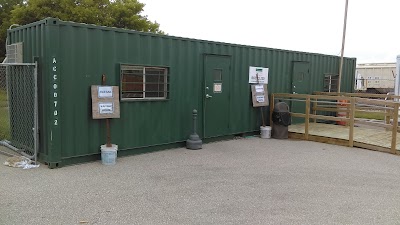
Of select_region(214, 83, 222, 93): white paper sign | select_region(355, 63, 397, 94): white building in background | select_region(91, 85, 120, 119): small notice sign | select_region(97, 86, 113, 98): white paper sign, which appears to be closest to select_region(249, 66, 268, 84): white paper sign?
select_region(214, 83, 222, 93): white paper sign

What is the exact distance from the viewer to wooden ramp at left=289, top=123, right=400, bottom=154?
9.15 metres

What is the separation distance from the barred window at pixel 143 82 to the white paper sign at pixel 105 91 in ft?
1.34

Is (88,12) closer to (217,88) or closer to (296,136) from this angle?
(217,88)

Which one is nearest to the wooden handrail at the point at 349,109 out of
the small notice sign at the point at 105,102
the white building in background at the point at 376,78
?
the small notice sign at the point at 105,102

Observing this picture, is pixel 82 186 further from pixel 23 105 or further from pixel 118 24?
pixel 118 24

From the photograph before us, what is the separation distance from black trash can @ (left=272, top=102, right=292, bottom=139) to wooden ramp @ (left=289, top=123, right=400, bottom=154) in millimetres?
318

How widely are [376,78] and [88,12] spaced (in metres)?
21.1

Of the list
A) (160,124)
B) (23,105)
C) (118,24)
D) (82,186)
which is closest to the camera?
(82,186)

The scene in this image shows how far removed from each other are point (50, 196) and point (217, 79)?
5503 mm

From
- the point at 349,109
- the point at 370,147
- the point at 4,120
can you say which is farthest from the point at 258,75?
the point at 4,120

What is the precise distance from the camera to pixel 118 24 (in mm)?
25281

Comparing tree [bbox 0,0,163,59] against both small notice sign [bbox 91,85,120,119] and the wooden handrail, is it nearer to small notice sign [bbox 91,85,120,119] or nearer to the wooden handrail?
the wooden handrail

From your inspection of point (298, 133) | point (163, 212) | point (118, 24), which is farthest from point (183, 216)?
point (118, 24)

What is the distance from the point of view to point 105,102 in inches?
281
